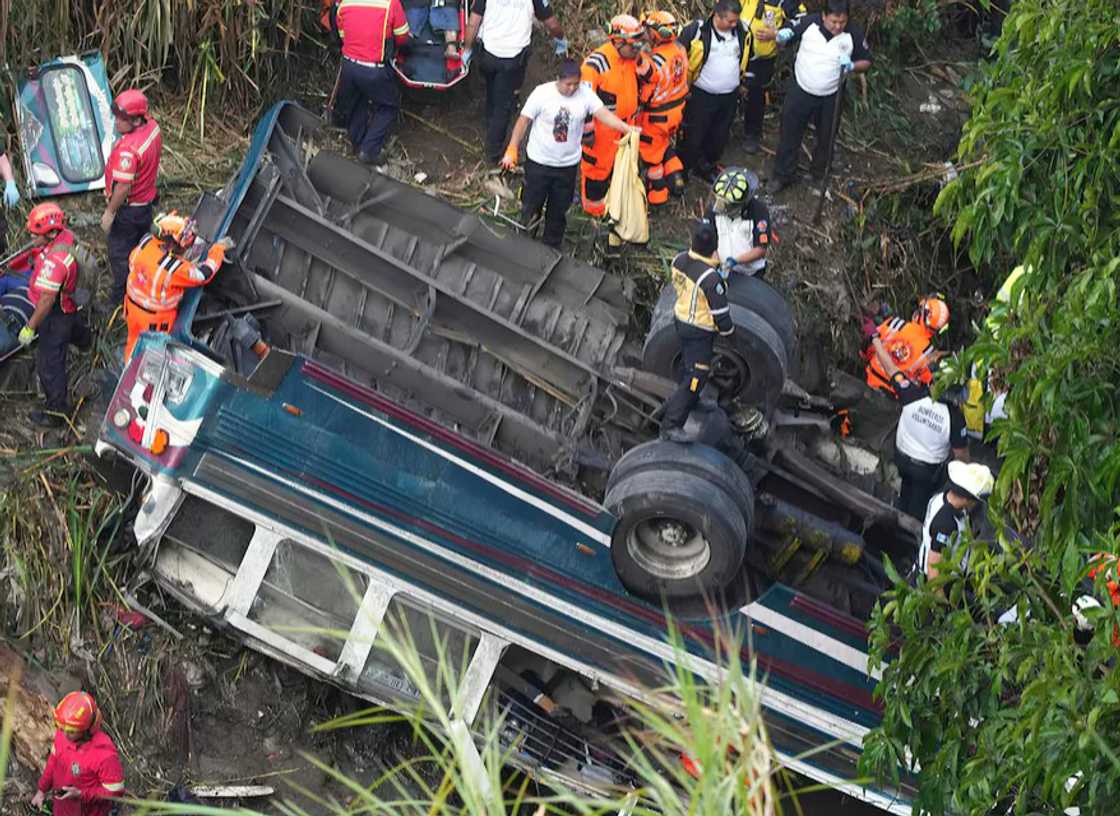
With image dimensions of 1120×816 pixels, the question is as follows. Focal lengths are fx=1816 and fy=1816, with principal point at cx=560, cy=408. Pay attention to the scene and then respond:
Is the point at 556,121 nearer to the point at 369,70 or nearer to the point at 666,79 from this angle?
the point at 666,79

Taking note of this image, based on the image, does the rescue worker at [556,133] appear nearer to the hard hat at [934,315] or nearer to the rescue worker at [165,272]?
the hard hat at [934,315]

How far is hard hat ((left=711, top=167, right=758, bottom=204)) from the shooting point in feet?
33.6

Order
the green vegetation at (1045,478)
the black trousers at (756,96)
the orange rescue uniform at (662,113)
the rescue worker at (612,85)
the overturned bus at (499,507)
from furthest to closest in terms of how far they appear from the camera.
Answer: the black trousers at (756,96) → the orange rescue uniform at (662,113) → the rescue worker at (612,85) → the overturned bus at (499,507) → the green vegetation at (1045,478)

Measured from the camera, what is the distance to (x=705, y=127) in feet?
41.6

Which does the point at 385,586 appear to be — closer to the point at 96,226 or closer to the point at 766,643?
the point at 766,643

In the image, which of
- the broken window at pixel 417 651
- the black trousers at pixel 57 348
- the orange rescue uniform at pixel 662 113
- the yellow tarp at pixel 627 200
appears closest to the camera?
the broken window at pixel 417 651

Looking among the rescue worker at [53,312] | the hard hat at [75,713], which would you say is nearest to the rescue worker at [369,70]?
the rescue worker at [53,312]

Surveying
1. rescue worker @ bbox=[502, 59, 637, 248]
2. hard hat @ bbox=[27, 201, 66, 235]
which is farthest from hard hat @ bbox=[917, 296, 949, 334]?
hard hat @ bbox=[27, 201, 66, 235]

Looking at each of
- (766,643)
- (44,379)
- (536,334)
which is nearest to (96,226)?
(44,379)

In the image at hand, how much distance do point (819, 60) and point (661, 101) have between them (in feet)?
3.90

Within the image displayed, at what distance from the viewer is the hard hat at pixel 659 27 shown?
11945 mm

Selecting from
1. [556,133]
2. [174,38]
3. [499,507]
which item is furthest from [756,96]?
[499,507]

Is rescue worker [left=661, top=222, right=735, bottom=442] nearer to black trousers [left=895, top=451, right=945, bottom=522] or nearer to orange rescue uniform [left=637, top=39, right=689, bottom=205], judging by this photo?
black trousers [left=895, top=451, right=945, bottom=522]

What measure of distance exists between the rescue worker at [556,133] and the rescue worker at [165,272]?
227 cm
